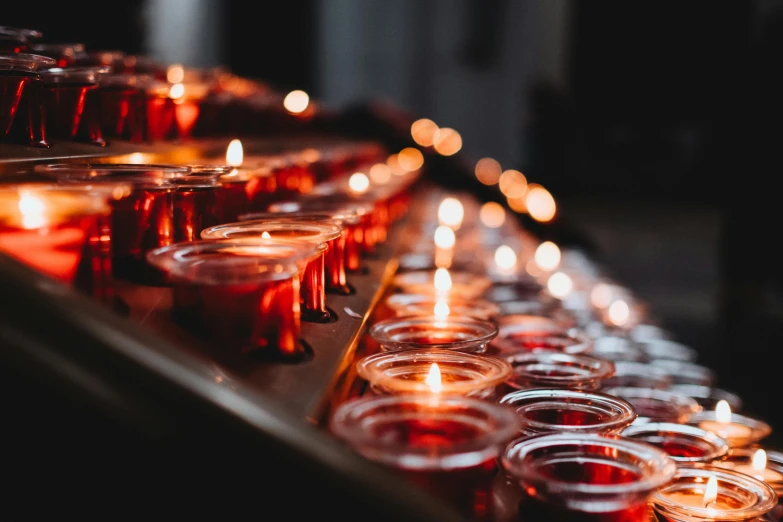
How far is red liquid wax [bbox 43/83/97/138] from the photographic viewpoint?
1.14 metres

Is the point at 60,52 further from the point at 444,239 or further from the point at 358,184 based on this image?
the point at 444,239

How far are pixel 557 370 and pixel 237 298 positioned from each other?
0.56m

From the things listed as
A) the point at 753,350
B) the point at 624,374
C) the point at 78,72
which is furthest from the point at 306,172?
the point at 753,350

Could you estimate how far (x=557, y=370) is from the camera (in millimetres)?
1160

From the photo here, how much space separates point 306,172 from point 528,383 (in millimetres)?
953

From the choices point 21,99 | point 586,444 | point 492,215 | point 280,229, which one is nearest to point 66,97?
point 21,99

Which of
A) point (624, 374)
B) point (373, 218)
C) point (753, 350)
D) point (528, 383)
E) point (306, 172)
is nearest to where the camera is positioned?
point (528, 383)

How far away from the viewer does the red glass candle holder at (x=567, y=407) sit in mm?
947

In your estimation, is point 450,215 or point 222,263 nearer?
point 222,263

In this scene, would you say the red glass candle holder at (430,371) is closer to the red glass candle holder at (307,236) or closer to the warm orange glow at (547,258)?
the red glass candle holder at (307,236)

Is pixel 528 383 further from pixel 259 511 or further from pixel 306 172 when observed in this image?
pixel 306 172

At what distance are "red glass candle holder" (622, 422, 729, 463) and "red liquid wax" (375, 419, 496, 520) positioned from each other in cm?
41

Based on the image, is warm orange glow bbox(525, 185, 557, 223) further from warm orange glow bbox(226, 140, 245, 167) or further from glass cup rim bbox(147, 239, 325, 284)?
glass cup rim bbox(147, 239, 325, 284)

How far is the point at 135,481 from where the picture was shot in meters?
0.55
